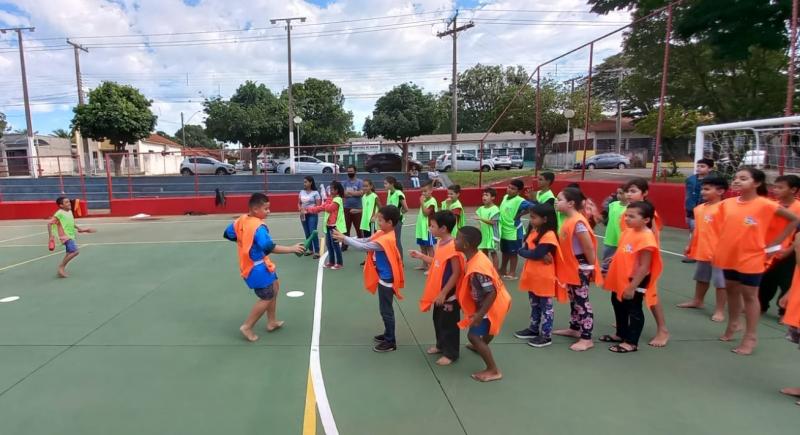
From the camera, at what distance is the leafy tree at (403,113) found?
3130 cm

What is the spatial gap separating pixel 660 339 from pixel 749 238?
118 centimetres

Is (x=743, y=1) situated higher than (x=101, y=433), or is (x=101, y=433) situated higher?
(x=743, y=1)

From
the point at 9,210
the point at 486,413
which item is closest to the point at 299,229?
the point at 486,413

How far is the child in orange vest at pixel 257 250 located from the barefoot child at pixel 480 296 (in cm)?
166

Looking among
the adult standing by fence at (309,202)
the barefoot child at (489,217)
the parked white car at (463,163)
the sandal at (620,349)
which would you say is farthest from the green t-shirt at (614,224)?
the parked white car at (463,163)

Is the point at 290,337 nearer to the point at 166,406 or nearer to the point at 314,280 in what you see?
the point at 166,406

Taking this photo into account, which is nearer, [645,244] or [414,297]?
[645,244]

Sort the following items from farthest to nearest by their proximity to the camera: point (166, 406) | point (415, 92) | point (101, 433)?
point (415, 92)
point (166, 406)
point (101, 433)

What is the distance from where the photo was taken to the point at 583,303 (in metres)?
4.08

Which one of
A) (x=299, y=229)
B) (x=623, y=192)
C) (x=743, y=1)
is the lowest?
(x=299, y=229)

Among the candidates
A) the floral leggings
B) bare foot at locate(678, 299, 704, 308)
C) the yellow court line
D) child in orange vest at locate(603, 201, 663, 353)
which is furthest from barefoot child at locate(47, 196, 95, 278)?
bare foot at locate(678, 299, 704, 308)

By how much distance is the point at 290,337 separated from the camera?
4.49 meters

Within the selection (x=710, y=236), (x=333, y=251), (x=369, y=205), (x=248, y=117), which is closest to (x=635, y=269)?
(x=710, y=236)

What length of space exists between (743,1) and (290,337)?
1294 cm
